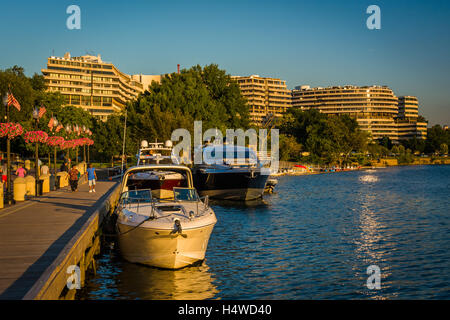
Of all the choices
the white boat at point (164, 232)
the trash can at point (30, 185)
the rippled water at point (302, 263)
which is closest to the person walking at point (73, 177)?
the trash can at point (30, 185)

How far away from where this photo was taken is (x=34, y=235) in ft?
52.4

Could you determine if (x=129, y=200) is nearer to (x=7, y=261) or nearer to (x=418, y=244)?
(x=7, y=261)

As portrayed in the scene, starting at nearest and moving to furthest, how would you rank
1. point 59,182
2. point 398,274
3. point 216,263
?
point 398,274, point 216,263, point 59,182

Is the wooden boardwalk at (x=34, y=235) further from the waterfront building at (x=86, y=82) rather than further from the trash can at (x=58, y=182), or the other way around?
the waterfront building at (x=86, y=82)

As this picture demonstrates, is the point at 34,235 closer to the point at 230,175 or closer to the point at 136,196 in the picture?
the point at 136,196

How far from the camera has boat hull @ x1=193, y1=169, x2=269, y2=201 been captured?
121 feet

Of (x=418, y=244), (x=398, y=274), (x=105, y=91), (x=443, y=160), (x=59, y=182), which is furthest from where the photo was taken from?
(x=443, y=160)

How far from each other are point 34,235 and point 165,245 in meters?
4.35

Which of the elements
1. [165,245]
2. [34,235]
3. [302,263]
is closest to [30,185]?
[34,235]

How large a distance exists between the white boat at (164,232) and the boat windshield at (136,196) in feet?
1.50

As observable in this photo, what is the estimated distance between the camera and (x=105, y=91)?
16975 cm

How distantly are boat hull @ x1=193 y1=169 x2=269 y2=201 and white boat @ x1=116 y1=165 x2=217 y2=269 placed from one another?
64.4 ft

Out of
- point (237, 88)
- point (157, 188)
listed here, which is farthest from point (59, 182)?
point (237, 88)
